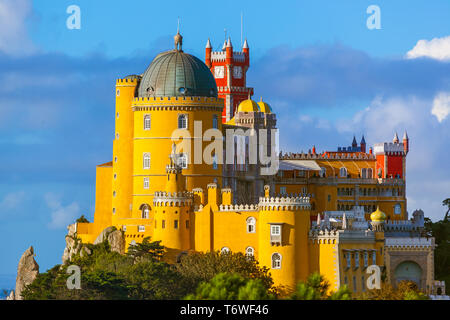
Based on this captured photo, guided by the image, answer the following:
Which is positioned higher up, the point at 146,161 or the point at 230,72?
the point at 230,72

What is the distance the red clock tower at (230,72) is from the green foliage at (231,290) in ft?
247

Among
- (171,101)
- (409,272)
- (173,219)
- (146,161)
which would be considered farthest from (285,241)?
(171,101)

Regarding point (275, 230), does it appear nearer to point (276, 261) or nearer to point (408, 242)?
point (276, 261)

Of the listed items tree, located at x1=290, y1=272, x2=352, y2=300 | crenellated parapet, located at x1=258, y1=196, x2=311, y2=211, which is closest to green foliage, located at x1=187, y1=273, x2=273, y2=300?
tree, located at x1=290, y1=272, x2=352, y2=300

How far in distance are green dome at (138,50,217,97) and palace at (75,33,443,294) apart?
0.10 metres

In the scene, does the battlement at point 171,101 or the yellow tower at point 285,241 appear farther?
the battlement at point 171,101

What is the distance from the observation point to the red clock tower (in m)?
185

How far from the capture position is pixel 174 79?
138 metres

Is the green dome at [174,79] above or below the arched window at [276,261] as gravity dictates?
above

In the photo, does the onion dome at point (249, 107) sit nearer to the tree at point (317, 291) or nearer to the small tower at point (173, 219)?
the small tower at point (173, 219)

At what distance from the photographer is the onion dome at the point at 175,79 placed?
138 metres

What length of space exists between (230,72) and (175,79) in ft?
164

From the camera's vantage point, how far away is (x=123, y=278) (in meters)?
122

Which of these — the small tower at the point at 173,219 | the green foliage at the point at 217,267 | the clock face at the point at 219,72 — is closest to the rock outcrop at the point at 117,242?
the small tower at the point at 173,219
